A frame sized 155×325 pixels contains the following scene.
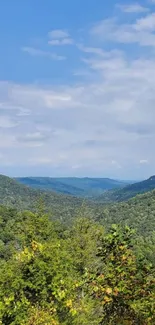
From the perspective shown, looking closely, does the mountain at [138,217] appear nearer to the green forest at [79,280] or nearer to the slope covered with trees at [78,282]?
the green forest at [79,280]

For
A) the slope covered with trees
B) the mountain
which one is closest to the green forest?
the slope covered with trees

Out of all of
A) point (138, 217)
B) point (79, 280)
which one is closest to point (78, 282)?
point (79, 280)

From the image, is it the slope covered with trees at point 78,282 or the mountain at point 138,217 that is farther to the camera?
the mountain at point 138,217

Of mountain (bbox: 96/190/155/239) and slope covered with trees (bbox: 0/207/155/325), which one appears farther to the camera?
mountain (bbox: 96/190/155/239)

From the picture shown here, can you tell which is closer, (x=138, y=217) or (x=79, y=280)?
(x=79, y=280)

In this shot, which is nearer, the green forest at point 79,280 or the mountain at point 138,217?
the green forest at point 79,280

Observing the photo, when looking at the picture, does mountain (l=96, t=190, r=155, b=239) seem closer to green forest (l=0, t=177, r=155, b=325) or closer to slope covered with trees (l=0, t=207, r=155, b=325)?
green forest (l=0, t=177, r=155, b=325)

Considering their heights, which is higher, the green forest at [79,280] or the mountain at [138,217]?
the green forest at [79,280]

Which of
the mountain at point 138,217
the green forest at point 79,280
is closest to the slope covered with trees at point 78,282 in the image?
the green forest at point 79,280

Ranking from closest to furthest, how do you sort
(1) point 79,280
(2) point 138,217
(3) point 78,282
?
(3) point 78,282 < (1) point 79,280 < (2) point 138,217

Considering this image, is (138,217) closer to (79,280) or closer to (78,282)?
(79,280)

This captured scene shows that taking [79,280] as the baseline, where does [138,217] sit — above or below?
below

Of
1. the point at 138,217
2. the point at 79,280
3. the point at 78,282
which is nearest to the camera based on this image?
the point at 78,282

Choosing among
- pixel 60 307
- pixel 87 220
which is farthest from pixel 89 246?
pixel 60 307
